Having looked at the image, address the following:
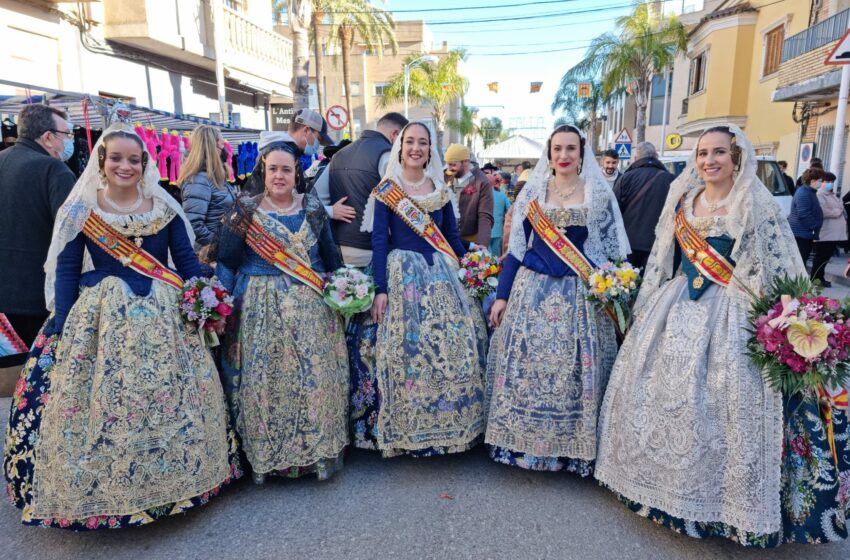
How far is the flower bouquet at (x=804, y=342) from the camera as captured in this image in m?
2.31

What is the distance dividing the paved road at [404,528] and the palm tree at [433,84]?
29.7 meters

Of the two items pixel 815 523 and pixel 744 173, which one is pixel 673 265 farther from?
pixel 815 523

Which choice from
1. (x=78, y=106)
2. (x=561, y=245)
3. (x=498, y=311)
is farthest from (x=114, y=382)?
(x=78, y=106)

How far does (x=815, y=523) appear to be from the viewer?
244 centimetres

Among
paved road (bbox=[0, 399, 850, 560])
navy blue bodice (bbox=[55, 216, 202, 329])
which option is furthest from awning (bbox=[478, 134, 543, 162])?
navy blue bodice (bbox=[55, 216, 202, 329])

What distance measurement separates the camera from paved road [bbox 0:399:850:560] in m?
2.59

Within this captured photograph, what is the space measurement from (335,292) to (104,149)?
1332 mm

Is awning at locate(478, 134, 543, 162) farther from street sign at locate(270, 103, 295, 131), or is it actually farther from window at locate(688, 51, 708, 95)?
street sign at locate(270, 103, 295, 131)

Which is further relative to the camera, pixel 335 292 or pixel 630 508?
pixel 335 292

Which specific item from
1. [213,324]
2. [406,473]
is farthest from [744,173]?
[213,324]

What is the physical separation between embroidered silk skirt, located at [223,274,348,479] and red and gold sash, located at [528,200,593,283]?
4.40 ft

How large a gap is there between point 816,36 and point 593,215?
1395 cm

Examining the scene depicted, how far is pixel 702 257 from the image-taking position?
2.78m

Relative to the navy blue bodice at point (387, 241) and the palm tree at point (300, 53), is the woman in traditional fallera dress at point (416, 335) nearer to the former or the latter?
the navy blue bodice at point (387, 241)
